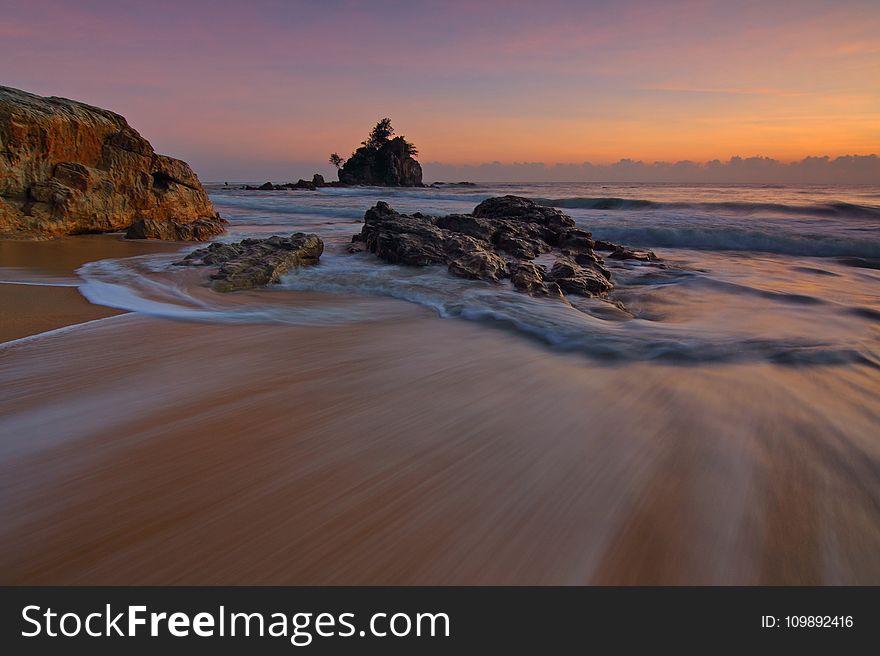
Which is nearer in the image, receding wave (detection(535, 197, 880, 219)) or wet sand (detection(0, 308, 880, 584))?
wet sand (detection(0, 308, 880, 584))

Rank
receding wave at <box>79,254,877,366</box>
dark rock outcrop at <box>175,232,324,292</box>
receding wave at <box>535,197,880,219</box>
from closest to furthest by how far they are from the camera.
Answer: receding wave at <box>79,254,877,366</box> → dark rock outcrop at <box>175,232,324,292</box> → receding wave at <box>535,197,880,219</box>

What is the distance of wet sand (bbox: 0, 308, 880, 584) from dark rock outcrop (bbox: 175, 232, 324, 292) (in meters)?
1.84

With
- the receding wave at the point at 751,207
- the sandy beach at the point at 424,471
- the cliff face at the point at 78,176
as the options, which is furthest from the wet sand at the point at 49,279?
the receding wave at the point at 751,207

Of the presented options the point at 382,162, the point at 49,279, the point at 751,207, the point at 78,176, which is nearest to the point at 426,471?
the point at 49,279

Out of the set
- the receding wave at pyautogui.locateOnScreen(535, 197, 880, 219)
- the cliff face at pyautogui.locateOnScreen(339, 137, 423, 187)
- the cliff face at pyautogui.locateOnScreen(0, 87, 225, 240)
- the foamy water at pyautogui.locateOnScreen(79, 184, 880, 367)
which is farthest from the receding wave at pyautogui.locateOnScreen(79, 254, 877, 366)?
the cliff face at pyautogui.locateOnScreen(339, 137, 423, 187)

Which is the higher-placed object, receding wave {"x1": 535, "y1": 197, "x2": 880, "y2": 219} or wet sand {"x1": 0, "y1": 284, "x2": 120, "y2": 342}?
receding wave {"x1": 535, "y1": 197, "x2": 880, "y2": 219}

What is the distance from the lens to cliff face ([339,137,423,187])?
185 feet

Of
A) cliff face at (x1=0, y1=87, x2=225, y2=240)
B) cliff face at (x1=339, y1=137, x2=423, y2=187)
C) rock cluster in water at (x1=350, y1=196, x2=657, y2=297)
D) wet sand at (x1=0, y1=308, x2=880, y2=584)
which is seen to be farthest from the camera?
cliff face at (x1=339, y1=137, x2=423, y2=187)

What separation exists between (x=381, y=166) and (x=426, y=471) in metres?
60.1

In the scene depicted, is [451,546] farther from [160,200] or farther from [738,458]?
[160,200]

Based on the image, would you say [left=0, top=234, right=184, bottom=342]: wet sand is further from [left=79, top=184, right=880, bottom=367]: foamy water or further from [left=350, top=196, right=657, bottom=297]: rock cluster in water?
[left=350, top=196, right=657, bottom=297]: rock cluster in water

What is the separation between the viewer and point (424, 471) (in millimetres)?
1468

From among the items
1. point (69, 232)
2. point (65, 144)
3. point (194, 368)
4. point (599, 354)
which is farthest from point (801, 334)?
point (65, 144)

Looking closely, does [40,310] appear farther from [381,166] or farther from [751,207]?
[381,166]
